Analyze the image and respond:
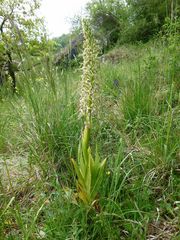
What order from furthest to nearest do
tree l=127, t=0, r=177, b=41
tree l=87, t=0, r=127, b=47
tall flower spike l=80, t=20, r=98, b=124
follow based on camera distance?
tree l=87, t=0, r=127, b=47 < tree l=127, t=0, r=177, b=41 < tall flower spike l=80, t=20, r=98, b=124

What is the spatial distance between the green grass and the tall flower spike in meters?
0.21

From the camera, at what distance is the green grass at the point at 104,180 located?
159 centimetres

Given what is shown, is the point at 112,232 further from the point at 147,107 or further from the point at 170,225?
the point at 147,107

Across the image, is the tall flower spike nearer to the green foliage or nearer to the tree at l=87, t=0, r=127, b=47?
the green foliage

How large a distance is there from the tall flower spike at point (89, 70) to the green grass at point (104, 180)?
0.21m

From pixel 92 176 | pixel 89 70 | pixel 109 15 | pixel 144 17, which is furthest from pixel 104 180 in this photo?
pixel 109 15

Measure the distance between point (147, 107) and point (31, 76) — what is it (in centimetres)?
117

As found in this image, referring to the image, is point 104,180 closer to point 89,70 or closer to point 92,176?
point 92,176

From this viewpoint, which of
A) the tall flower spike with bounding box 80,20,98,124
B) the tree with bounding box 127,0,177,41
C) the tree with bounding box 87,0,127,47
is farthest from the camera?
the tree with bounding box 87,0,127,47

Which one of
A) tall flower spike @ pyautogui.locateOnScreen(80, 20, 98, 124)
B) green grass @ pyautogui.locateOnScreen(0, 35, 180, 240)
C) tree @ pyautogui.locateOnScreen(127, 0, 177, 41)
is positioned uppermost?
tree @ pyautogui.locateOnScreen(127, 0, 177, 41)

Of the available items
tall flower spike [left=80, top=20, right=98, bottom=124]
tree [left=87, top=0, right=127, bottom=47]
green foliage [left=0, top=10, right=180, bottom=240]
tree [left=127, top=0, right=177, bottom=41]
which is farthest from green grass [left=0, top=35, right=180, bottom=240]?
tree [left=87, top=0, right=127, bottom=47]

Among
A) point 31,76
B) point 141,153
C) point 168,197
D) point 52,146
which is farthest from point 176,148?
point 31,76

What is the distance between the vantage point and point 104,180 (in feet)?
6.08

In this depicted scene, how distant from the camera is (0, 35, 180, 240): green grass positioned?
1.59 metres
